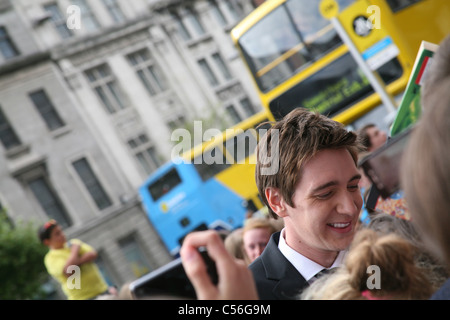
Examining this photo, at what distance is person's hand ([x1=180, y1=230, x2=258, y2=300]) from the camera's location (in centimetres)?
65

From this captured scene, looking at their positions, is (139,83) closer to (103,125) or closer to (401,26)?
(103,125)

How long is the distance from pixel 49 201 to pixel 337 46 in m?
13.3

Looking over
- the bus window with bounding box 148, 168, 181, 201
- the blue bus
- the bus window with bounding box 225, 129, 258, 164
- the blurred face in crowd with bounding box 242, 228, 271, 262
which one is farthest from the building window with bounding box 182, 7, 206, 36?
the blurred face in crowd with bounding box 242, 228, 271, 262

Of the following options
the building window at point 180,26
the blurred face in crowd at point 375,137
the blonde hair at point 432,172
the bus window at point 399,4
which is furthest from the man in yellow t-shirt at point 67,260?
the building window at point 180,26

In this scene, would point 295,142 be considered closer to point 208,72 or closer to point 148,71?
point 148,71

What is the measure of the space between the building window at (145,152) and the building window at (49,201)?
285 centimetres

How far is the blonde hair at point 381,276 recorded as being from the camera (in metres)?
1.17

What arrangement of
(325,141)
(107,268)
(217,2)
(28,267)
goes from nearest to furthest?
(325,141) → (28,267) → (107,268) → (217,2)

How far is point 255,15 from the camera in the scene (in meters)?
6.07

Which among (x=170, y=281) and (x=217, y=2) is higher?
(x=217, y=2)

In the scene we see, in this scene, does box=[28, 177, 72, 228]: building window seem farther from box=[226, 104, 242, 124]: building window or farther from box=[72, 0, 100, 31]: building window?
box=[226, 104, 242, 124]: building window

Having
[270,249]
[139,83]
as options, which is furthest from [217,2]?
[270,249]

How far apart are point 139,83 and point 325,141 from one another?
17.3 meters

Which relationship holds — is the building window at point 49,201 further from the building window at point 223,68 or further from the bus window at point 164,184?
the building window at point 223,68
